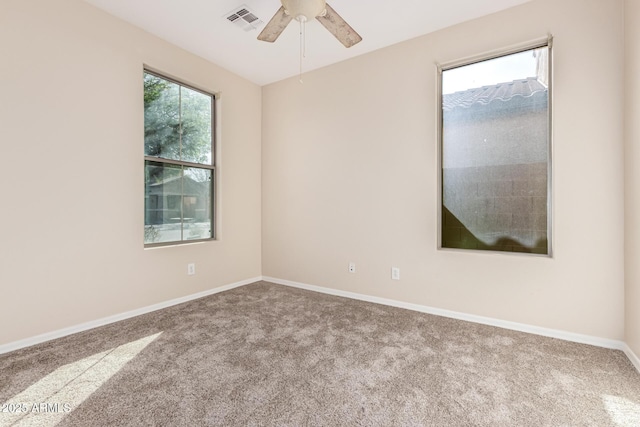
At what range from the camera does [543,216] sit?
244cm

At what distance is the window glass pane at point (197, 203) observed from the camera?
3.36 m

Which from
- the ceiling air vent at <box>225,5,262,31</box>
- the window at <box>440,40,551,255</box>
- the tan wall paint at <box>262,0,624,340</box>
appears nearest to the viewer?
the tan wall paint at <box>262,0,624,340</box>

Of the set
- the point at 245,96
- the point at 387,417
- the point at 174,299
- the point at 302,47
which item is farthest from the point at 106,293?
the point at 302,47

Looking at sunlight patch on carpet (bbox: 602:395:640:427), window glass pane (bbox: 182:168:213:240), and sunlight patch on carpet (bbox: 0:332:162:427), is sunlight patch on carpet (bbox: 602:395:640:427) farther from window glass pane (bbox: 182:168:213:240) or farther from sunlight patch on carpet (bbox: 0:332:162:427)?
window glass pane (bbox: 182:168:213:240)

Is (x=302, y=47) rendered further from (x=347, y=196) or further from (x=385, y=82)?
(x=347, y=196)

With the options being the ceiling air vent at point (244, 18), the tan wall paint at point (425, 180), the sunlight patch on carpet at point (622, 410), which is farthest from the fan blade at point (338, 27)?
the sunlight patch on carpet at point (622, 410)

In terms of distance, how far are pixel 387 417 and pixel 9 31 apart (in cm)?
357

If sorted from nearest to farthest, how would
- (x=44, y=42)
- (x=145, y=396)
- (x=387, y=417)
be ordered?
(x=387, y=417), (x=145, y=396), (x=44, y=42)

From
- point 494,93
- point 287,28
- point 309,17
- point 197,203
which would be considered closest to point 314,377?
point 309,17

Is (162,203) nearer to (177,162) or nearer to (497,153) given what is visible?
(177,162)

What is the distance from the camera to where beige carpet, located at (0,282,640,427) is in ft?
4.76

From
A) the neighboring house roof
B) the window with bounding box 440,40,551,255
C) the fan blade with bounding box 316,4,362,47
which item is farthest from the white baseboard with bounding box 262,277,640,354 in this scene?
the fan blade with bounding box 316,4,362,47

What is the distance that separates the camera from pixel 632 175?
6.49ft

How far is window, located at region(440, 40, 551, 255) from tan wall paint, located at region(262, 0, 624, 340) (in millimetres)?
113
